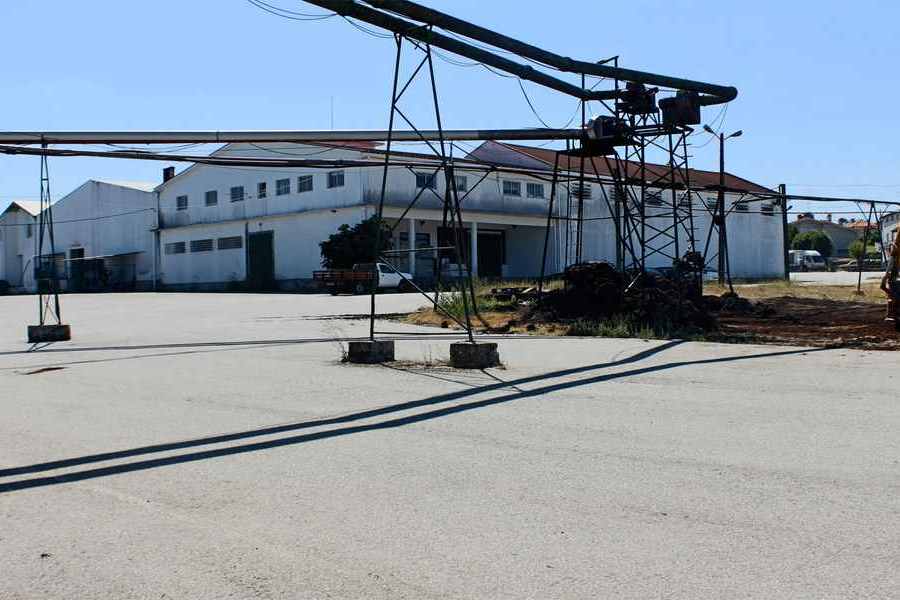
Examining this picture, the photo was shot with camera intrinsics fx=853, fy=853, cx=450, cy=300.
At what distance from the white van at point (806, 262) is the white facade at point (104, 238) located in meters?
57.7

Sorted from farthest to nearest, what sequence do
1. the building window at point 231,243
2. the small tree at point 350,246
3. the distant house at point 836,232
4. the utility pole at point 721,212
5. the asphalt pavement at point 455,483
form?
the distant house at point 836,232 → the building window at point 231,243 → the small tree at point 350,246 → the utility pole at point 721,212 → the asphalt pavement at point 455,483

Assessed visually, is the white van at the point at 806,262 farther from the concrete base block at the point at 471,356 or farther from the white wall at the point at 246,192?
the concrete base block at the point at 471,356

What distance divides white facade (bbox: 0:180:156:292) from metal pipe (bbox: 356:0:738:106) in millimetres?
45704

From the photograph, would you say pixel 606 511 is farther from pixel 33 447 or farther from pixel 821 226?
pixel 821 226

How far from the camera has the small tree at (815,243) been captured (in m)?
99.8

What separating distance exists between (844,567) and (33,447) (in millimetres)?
5874

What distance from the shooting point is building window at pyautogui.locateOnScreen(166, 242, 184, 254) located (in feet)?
183

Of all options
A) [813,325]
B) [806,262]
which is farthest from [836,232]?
[813,325]

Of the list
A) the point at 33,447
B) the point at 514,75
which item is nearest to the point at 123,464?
the point at 33,447

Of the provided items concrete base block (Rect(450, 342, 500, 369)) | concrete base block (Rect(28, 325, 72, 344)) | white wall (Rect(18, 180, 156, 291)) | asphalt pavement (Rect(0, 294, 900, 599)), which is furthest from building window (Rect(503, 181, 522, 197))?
asphalt pavement (Rect(0, 294, 900, 599))

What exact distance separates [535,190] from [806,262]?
43.6 m

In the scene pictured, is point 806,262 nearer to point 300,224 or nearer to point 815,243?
point 815,243

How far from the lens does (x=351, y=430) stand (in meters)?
7.25

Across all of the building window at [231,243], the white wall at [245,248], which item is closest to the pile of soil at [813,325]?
the white wall at [245,248]
